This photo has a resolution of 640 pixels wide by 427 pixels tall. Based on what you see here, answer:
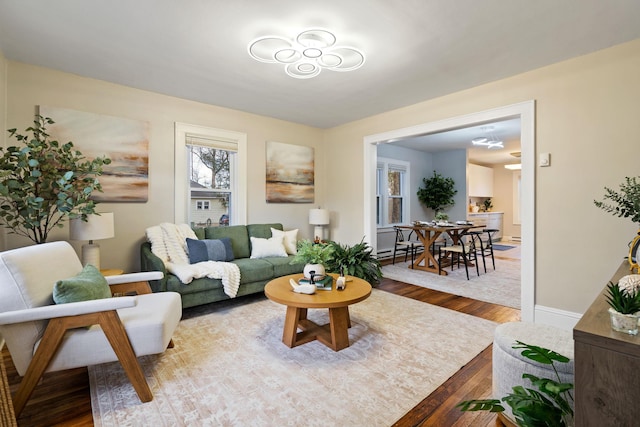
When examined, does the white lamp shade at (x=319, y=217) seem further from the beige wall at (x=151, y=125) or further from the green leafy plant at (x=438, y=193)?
the green leafy plant at (x=438, y=193)

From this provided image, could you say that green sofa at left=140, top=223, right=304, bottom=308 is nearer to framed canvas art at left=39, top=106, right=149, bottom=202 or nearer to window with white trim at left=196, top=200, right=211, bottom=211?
window with white trim at left=196, top=200, right=211, bottom=211

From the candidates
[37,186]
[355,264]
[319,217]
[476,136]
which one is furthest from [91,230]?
[476,136]

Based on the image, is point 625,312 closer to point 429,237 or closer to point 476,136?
point 429,237

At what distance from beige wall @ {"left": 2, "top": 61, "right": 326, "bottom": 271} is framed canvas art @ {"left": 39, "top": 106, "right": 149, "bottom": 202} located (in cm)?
8

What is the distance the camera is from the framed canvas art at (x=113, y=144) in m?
3.10

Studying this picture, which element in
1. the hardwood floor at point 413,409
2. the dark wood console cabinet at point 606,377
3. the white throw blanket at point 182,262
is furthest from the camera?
the white throw blanket at point 182,262

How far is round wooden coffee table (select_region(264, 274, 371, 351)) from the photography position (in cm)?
224

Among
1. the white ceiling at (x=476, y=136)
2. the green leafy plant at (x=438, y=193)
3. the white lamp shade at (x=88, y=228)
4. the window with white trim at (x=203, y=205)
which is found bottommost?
the white lamp shade at (x=88, y=228)

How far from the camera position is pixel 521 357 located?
A: 1.50 m

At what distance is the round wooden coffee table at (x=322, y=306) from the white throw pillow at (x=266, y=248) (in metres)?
1.40

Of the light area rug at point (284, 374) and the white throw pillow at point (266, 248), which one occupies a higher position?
the white throw pillow at point (266, 248)

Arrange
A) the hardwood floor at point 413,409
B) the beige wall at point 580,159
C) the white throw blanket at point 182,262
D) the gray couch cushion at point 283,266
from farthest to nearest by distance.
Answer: the gray couch cushion at point 283,266 < the white throw blanket at point 182,262 < the beige wall at point 580,159 < the hardwood floor at point 413,409

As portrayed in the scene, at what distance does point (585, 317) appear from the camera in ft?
3.19

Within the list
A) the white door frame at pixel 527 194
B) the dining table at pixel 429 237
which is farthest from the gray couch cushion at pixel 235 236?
the white door frame at pixel 527 194
